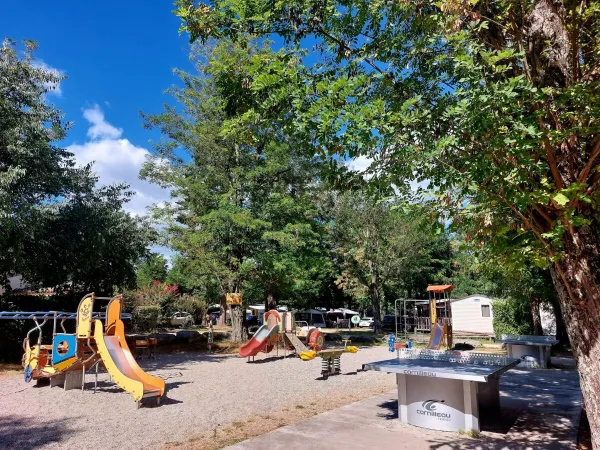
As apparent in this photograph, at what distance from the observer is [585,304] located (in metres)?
4.21

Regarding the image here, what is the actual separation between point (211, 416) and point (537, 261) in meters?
6.08

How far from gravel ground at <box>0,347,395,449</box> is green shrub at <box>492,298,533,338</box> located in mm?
13359

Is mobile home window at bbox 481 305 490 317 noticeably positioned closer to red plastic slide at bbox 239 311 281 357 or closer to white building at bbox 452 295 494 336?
white building at bbox 452 295 494 336

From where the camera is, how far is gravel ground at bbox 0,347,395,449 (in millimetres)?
6414

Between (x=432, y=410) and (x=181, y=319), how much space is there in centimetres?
3203

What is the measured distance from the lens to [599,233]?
4555mm

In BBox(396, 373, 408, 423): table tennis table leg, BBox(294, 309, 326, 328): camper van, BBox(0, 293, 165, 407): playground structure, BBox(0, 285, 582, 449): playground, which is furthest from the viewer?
BBox(294, 309, 326, 328): camper van

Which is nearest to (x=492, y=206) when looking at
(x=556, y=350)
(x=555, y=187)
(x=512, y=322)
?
(x=555, y=187)

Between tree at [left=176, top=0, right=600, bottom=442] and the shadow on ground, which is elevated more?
tree at [left=176, top=0, right=600, bottom=442]

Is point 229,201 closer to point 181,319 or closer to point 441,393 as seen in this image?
point 441,393

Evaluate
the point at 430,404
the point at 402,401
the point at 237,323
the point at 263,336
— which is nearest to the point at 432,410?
the point at 430,404

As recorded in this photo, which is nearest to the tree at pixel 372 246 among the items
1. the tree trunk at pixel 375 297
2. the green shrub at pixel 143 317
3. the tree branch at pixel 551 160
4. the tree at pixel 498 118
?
the tree trunk at pixel 375 297

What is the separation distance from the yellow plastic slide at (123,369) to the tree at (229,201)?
857 cm

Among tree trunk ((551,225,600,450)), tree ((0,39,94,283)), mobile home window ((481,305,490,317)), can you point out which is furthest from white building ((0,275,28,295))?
mobile home window ((481,305,490,317))
